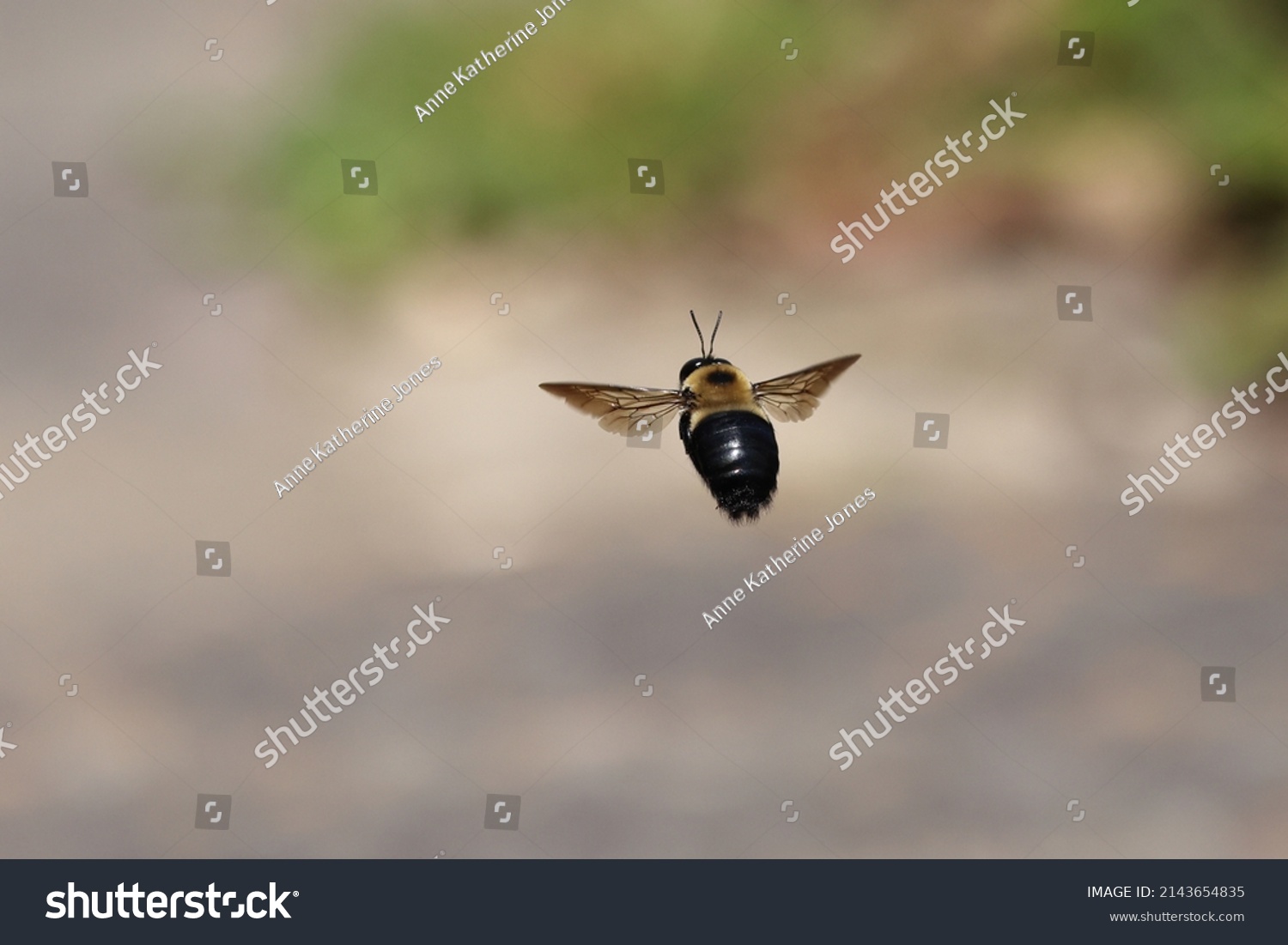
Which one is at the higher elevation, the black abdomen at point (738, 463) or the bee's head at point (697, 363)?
the bee's head at point (697, 363)

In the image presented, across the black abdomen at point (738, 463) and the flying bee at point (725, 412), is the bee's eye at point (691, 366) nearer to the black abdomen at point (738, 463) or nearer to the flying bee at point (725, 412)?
the flying bee at point (725, 412)

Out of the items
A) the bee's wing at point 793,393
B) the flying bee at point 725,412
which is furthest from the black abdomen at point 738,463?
the bee's wing at point 793,393

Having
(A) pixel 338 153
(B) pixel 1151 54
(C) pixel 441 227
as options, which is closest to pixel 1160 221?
(B) pixel 1151 54

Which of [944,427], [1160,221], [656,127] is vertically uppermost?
[656,127]

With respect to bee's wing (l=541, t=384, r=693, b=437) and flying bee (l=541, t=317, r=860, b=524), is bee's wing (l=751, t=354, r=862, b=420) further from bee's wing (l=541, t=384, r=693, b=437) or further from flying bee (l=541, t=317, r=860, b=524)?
bee's wing (l=541, t=384, r=693, b=437)

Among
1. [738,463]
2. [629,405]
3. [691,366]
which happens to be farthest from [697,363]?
[738,463]

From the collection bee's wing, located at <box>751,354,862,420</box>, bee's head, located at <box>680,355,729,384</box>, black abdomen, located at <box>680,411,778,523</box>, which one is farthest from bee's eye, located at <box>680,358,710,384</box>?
black abdomen, located at <box>680,411,778,523</box>

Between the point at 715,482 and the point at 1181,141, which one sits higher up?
the point at 1181,141

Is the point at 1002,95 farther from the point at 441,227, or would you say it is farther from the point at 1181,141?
the point at 441,227
